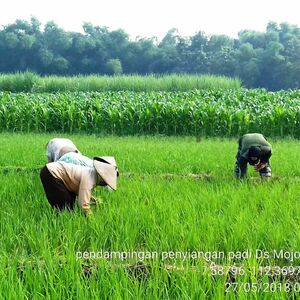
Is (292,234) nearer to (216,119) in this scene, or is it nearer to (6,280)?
(6,280)

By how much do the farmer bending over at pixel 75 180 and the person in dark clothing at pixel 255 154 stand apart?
1784 mm

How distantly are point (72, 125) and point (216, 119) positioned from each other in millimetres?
4012

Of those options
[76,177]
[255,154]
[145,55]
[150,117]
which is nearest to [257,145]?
[255,154]

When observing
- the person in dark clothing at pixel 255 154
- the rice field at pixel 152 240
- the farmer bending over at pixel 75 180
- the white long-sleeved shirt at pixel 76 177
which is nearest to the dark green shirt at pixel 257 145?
the person in dark clothing at pixel 255 154

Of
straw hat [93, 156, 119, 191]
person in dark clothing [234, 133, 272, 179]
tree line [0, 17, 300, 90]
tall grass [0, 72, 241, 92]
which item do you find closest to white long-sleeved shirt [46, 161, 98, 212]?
straw hat [93, 156, 119, 191]

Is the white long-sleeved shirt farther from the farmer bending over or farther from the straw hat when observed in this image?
the straw hat

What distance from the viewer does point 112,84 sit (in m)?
24.1

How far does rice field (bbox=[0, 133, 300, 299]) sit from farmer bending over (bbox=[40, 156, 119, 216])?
0.13 meters

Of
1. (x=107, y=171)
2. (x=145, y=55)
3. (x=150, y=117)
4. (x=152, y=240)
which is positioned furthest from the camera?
(x=145, y=55)

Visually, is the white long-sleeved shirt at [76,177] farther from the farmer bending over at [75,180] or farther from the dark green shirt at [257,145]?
the dark green shirt at [257,145]

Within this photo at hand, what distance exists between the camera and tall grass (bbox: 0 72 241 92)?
23594 millimetres

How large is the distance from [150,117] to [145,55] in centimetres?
3578

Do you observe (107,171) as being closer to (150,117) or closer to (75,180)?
(75,180)

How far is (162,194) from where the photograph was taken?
4598 millimetres
